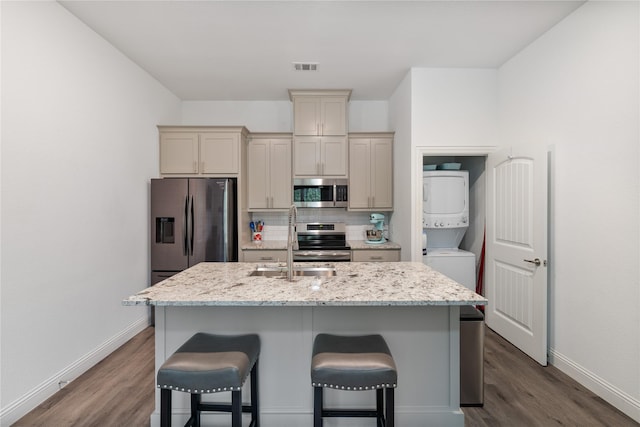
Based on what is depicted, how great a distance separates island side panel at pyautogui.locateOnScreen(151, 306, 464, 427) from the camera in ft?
6.27

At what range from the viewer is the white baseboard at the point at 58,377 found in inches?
80.7

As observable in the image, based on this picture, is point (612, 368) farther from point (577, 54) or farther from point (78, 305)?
point (78, 305)

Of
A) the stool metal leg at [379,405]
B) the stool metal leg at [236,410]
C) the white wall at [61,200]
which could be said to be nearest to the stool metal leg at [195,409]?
the stool metal leg at [236,410]

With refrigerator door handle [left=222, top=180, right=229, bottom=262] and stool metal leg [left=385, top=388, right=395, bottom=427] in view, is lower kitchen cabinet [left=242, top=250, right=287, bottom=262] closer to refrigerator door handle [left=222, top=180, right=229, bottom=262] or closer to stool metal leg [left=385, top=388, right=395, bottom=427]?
refrigerator door handle [left=222, top=180, right=229, bottom=262]

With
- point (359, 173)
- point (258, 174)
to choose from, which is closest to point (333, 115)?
point (359, 173)

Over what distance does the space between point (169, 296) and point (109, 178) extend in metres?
1.95

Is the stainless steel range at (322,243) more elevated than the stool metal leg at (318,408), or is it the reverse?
the stainless steel range at (322,243)

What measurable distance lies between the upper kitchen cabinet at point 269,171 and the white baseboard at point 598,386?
3176 millimetres

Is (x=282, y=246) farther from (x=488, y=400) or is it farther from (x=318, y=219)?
(x=488, y=400)

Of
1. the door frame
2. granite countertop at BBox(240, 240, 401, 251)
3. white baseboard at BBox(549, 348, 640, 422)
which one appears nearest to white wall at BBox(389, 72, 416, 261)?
the door frame

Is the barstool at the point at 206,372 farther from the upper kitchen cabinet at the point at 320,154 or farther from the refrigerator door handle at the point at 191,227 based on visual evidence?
the upper kitchen cabinet at the point at 320,154

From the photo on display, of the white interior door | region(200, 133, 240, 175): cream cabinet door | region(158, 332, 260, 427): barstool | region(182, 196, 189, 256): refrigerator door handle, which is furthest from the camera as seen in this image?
region(200, 133, 240, 175): cream cabinet door

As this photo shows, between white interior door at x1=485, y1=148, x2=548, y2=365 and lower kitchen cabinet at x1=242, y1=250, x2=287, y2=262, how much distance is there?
2.37m

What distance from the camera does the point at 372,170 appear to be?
4.30m
